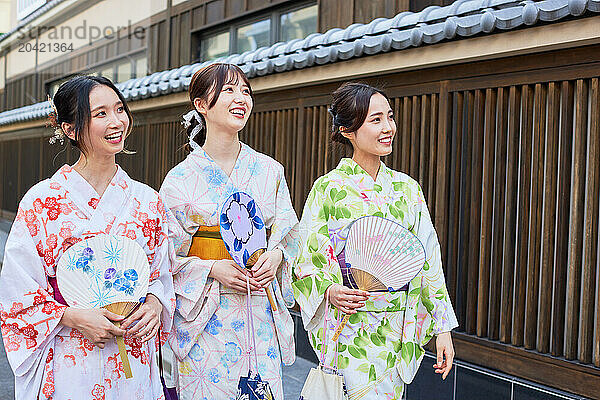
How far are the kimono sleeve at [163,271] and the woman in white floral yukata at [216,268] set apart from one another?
0.10 metres

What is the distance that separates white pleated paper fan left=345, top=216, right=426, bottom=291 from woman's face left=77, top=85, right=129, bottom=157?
1.10m

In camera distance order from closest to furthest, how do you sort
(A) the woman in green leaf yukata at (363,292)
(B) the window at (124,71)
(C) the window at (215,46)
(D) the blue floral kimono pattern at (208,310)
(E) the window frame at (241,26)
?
(D) the blue floral kimono pattern at (208,310)
(A) the woman in green leaf yukata at (363,292)
(E) the window frame at (241,26)
(C) the window at (215,46)
(B) the window at (124,71)

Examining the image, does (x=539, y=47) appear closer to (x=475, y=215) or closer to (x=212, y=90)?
(x=475, y=215)

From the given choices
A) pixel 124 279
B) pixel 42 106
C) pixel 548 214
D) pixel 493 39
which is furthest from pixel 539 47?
pixel 42 106

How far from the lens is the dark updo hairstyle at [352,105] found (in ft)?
11.6

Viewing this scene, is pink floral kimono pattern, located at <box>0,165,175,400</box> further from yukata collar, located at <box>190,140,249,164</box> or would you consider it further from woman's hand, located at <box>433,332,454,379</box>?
woman's hand, located at <box>433,332,454,379</box>

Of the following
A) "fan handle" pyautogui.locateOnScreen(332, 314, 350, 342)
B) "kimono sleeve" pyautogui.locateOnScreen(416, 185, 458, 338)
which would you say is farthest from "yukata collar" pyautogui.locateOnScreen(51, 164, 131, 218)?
"kimono sleeve" pyautogui.locateOnScreen(416, 185, 458, 338)

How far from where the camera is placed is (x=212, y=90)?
339cm

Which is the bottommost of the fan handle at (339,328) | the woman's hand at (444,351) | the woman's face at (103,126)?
the woman's hand at (444,351)

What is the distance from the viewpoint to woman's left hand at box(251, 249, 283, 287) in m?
3.29


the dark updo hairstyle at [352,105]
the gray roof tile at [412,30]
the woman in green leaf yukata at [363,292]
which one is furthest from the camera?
the gray roof tile at [412,30]

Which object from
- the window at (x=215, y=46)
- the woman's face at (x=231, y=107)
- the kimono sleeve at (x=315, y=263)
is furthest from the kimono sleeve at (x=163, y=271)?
the window at (x=215, y=46)

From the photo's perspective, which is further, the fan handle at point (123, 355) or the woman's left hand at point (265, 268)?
the woman's left hand at point (265, 268)

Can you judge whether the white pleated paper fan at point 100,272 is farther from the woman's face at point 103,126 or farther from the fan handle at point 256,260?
the fan handle at point 256,260
